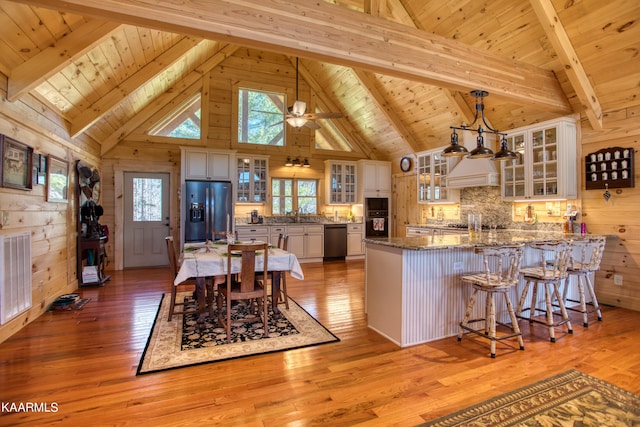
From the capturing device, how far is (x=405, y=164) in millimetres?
7812

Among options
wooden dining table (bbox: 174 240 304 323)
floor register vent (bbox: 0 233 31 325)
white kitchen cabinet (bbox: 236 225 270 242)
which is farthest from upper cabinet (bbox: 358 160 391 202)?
floor register vent (bbox: 0 233 31 325)

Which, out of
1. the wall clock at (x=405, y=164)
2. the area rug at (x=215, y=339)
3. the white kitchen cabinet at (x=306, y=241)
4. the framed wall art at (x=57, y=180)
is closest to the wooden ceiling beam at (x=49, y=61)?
the framed wall art at (x=57, y=180)

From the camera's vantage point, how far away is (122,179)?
257 inches

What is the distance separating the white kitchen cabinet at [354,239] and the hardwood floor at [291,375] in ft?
13.6

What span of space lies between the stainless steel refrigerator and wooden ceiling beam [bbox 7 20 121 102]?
Result: 10.8 ft

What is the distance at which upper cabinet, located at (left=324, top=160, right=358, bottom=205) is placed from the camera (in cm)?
786

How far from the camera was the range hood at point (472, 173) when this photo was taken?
17.8 feet

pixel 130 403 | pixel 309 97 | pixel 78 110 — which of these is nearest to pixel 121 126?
pixel 78 110

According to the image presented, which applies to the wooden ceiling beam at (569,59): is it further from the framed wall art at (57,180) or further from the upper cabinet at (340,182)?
the framed wall art at (57,180)

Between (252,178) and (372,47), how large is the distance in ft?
15.3

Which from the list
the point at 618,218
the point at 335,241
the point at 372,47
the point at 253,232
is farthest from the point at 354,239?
the point at 372,47

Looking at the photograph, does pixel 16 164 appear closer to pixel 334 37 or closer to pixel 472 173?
pixel 334 37

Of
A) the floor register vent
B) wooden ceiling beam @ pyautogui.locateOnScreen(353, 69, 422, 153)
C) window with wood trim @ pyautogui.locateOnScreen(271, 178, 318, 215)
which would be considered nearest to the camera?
the floor register vent

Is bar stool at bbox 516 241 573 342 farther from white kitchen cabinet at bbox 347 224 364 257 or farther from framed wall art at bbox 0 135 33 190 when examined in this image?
framed wall art at bbox 0 135 33 190
